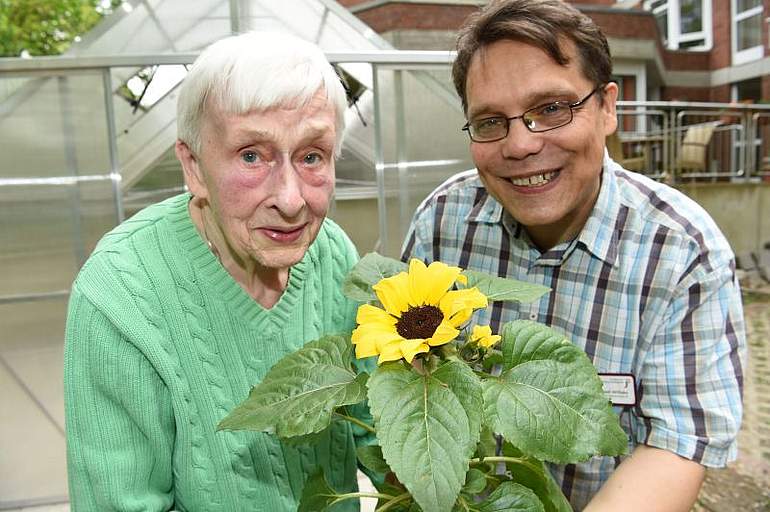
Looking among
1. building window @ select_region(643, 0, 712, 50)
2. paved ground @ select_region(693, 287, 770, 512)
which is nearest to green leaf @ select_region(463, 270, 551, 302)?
paved ground @ select_region(693, 287, 770, 512)

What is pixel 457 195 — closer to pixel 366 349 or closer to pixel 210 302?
pixel 210 302

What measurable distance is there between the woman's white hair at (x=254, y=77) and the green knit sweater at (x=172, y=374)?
0.25 meters

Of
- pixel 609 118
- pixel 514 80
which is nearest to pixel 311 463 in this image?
pixel 514 80

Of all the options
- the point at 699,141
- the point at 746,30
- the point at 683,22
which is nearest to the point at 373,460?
the point at 699,141

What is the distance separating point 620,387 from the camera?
1.56m

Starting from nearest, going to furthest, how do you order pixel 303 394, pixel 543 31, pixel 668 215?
pixel 303 394
pixel 543 31
pixel 668 215

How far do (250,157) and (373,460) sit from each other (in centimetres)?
52

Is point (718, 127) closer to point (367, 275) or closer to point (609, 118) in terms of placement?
point (609, 118)

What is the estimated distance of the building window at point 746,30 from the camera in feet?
48.3

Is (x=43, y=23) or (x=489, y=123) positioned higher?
(x=43, y=23)

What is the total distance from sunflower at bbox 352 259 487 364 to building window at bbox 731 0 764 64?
16388mm

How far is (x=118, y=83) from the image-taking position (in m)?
4.32

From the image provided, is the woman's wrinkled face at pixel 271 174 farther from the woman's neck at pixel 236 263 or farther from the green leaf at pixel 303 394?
the green leaf at pixel 303 394

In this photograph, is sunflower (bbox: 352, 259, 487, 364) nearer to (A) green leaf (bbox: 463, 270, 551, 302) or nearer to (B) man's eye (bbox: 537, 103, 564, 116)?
(A) green leaf (bbox: 463, 270, 551, 302)
